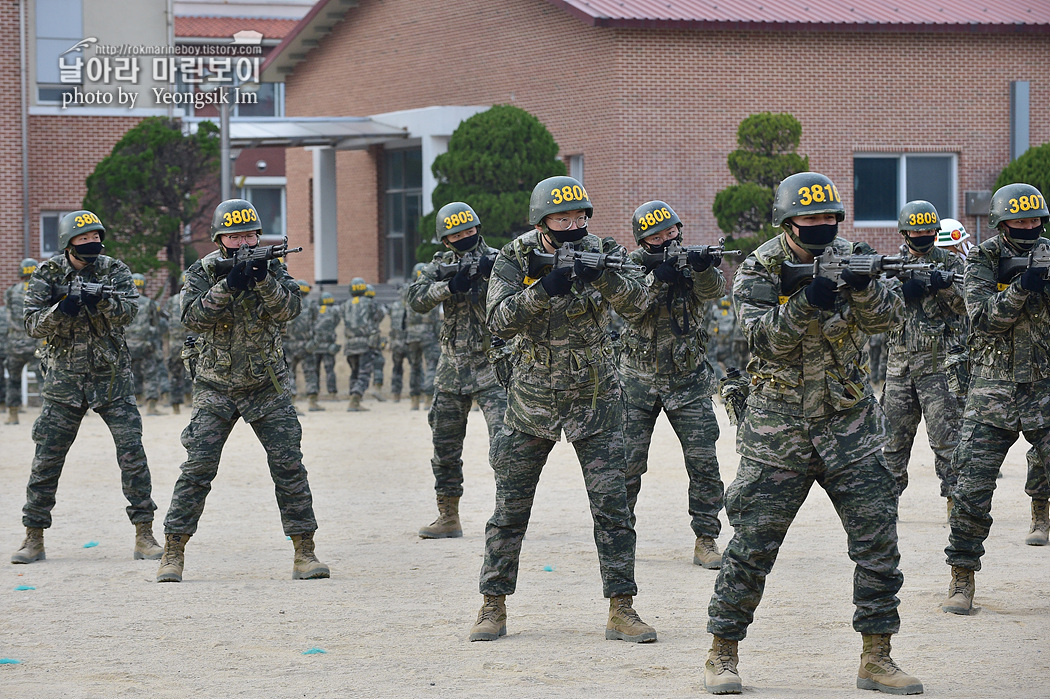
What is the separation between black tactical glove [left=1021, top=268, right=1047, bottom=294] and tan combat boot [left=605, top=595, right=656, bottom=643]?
254cm

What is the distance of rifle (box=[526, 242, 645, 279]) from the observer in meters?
6.50

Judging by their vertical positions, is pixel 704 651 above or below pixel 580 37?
below

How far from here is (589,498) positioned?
687 cm

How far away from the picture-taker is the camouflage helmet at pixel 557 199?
6652 mm

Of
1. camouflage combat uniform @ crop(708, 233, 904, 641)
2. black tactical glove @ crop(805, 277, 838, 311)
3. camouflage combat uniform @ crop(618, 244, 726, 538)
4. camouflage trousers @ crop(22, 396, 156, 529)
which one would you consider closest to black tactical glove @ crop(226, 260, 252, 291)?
camouflage trousers @ crop(22, 396, 156, 529)

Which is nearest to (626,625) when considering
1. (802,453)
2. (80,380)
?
(802,453)

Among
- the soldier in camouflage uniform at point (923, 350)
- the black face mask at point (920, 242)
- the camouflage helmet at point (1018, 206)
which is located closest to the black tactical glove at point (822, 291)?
the camouflage helmet at point (1018, 206)

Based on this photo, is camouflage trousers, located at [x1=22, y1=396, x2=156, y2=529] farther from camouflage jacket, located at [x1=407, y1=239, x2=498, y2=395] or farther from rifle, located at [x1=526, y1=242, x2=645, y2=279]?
rifle, located at [x1=526, y1=242, x2=645, y2=279]

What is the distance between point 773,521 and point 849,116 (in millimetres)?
22877

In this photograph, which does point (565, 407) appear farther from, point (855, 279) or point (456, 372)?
point (456, 372)

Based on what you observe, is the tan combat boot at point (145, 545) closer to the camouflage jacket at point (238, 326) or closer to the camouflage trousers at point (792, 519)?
the camouflage jacket at point (238, 326)

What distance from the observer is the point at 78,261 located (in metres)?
9.18

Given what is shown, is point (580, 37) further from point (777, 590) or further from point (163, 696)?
point (163, 696)

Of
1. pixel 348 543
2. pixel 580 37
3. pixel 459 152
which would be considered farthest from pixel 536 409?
pixel 580 37
